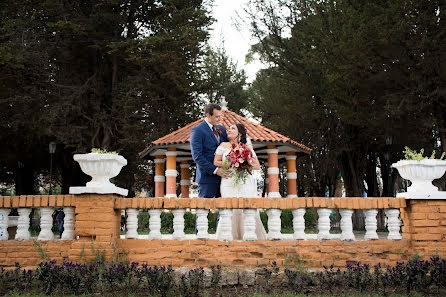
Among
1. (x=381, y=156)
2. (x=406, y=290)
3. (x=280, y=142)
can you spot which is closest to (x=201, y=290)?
(x=406, y=290)

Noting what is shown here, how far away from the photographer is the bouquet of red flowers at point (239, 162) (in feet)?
20.0

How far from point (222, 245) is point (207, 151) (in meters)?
1.74

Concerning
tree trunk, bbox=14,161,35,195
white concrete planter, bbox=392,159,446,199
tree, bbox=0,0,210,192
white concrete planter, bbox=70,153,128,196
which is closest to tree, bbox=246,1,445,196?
tree, bbox=0,0,210,192

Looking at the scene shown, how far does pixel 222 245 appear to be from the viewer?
5559 millimetres

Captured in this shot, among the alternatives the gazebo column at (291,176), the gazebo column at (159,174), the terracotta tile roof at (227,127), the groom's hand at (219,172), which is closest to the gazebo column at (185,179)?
the gazebo column at (159,174)

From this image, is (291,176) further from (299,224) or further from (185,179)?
(299,224)

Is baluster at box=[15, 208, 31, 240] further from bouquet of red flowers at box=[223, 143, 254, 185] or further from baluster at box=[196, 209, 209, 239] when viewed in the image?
bouquet of red flowers at box=[223, 143, 254, 185]

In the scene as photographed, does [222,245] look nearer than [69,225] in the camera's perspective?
Yes

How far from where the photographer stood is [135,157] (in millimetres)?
24094

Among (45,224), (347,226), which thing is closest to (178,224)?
(45,224)

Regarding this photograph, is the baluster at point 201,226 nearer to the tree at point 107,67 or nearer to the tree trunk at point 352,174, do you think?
the tree at point 107,67

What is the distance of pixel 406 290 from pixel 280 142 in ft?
39.1

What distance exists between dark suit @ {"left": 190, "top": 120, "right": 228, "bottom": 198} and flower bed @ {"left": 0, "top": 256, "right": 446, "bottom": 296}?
1705 millimetres

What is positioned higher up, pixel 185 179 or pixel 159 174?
pixel 159 174
